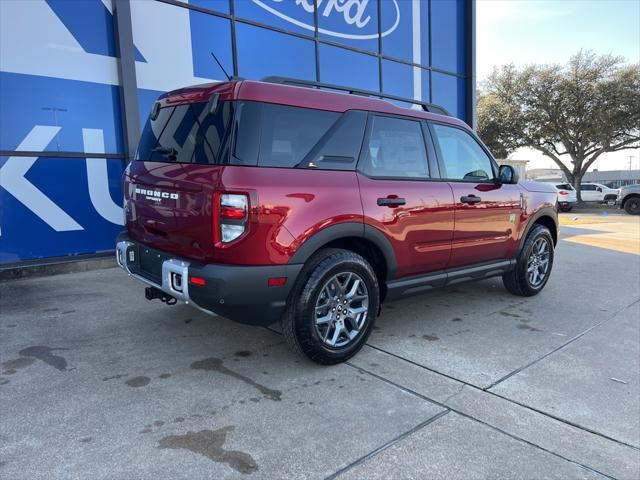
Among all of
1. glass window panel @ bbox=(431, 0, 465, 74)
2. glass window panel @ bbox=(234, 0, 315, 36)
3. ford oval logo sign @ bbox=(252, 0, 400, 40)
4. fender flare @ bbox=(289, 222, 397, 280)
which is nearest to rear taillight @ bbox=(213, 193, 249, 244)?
fender flare @ bbox=(289, 222, 397, 280)

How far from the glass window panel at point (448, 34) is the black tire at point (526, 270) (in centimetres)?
831

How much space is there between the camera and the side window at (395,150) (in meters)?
3.60

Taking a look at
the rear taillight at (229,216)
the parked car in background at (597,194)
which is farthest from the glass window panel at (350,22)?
the parked car in background at (597,194)

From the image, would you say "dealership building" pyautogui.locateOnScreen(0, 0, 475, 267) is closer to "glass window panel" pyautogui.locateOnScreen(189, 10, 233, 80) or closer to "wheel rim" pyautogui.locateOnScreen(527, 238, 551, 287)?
"glass window panel" pyautogui.locateOnScreen(189, 10, 233, 80)

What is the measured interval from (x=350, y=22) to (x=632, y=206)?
16.6 metres

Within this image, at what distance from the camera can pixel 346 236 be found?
10.9ft

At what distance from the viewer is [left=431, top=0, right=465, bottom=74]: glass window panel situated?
1227cm

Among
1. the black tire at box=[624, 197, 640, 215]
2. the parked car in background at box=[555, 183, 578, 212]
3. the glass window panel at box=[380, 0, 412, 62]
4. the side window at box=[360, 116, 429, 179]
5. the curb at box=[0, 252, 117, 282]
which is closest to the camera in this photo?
the side window at box=[360, 116, 429, 179]

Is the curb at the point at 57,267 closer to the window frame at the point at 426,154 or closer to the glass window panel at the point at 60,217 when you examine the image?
the glass window panel at the point at 60,217

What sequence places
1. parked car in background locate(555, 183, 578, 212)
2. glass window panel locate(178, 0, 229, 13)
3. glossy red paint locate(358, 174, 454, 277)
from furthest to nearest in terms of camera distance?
parked car in background locate(555, 183, 578, 212), glass window panel locate(178, 0, 229, 13), glossy red paint locate(358, 174, 454, 277)

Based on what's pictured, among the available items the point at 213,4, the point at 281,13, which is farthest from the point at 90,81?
the point at 281,13

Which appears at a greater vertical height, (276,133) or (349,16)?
(349,16)

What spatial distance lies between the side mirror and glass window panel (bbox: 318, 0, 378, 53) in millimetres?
6271

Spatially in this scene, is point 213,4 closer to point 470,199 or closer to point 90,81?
point 90,81
